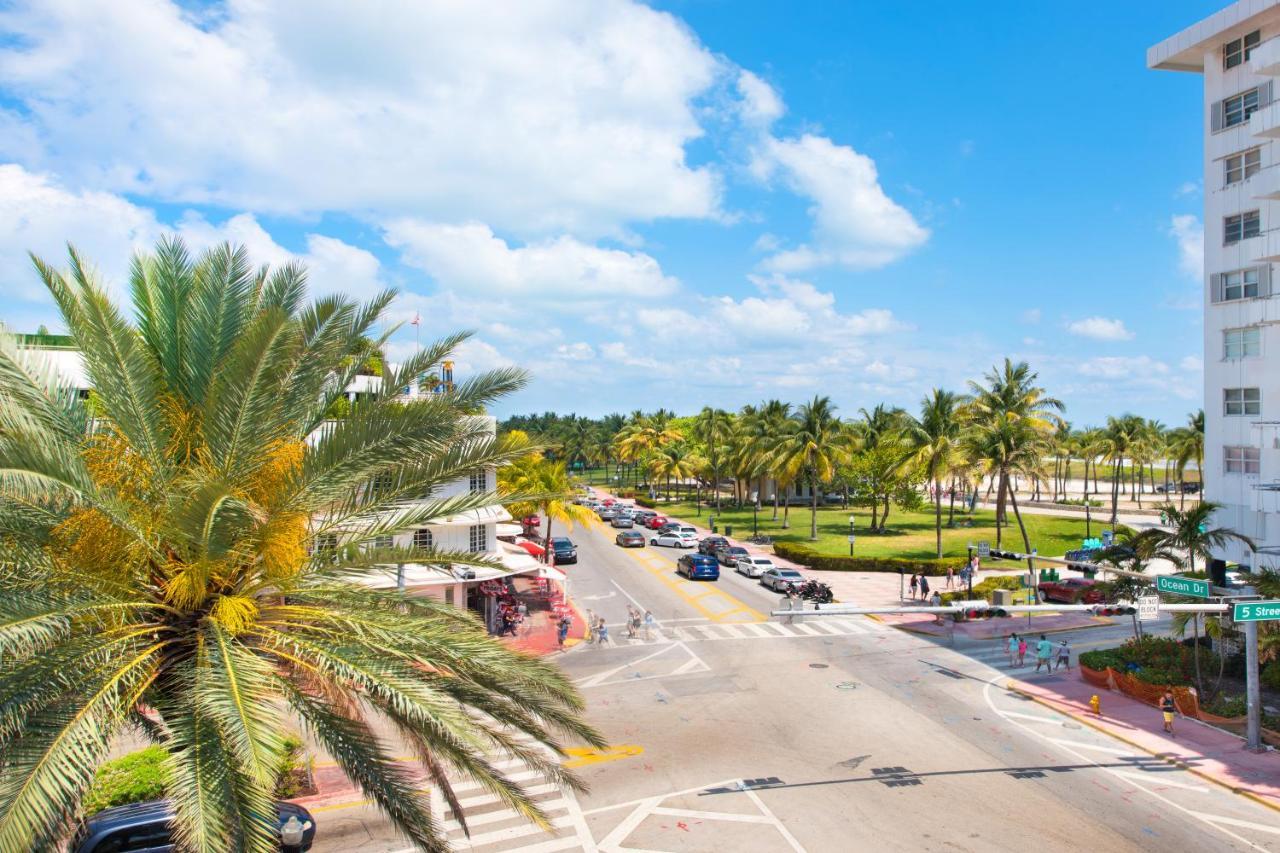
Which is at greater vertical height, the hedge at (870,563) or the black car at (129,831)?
the hedge at (870,563)

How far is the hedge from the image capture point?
4675 cm

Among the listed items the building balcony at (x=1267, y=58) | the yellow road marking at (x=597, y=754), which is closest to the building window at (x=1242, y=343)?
the building balcony at (x=1267, y=58)

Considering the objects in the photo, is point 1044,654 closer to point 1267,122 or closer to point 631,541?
point 1267,122

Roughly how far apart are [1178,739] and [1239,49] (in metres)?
26.2

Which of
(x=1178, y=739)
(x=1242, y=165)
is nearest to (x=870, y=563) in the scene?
(x=1242, y=165)

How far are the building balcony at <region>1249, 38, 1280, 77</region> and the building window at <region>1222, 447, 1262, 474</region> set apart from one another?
1330 centimetres

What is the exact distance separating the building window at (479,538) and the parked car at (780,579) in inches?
638

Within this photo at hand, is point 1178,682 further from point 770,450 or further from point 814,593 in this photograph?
point 770,450

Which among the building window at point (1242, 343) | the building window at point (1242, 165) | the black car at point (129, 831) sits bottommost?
the black car at point (129, 831)

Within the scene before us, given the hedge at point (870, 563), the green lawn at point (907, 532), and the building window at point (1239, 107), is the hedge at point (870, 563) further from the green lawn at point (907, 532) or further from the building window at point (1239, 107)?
the building window at point (1239, 107)

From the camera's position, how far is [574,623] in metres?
35.7

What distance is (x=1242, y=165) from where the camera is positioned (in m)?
31.8

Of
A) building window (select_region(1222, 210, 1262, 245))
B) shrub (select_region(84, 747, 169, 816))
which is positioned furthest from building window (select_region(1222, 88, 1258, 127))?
shrub (select_region(84, 747, 169, 816))

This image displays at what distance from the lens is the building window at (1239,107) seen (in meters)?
31.5
